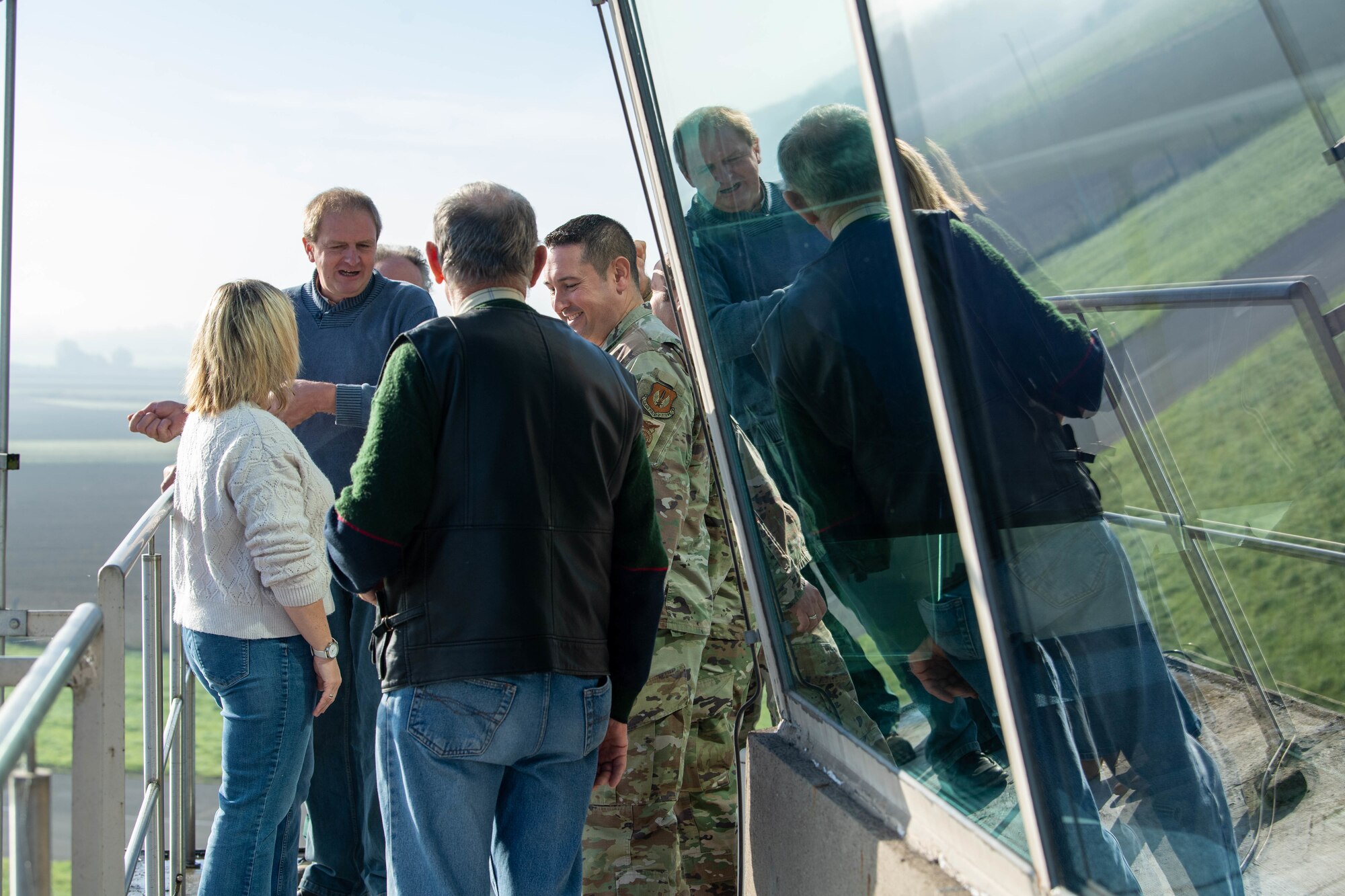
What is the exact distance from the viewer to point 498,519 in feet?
6.41

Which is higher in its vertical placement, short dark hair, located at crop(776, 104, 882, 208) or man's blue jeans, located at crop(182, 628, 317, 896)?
short dark hair, located at crop(776, 104, 882, 208)

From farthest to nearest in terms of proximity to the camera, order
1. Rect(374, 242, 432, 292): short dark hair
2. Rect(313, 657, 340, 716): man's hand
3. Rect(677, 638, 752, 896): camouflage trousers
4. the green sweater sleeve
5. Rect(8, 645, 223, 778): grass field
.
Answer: Rect(8, 645, 223, 778): grass field, Rect(374, 242, 432, 292): short dark hair, Rect(677, 638, 752, 896): camouflage trousers, Rect(313, 657, 340, 716): man's hand, the green sweater sleeve

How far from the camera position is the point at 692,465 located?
9.16ft

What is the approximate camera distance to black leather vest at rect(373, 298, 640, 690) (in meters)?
1.93

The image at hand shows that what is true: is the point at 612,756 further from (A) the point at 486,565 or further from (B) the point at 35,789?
(B) the point at 35,789

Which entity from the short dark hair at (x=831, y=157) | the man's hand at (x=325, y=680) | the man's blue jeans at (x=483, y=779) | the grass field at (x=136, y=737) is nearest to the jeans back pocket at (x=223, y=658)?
the man's hand at (x=325, y=680)

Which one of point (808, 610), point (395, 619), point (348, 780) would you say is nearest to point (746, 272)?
point (808, 610)

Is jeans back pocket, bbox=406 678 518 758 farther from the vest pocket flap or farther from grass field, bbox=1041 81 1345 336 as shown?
grass field, bbox=1041 81 1345 336

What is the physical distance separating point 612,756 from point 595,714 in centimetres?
25

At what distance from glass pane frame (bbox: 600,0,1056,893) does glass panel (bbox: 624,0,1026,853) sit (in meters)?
0.03

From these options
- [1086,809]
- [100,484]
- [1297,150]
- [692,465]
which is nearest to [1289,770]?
[1086,809]

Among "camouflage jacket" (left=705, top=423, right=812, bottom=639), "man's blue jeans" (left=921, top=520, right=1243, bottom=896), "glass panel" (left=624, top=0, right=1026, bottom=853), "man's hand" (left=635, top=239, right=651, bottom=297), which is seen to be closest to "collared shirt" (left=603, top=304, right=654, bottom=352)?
"man's hand" (left=635, top=239, right=651, bottom=297)

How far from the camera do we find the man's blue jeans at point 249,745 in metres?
2.50

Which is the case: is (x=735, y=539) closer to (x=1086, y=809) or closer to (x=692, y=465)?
(x=692, y=465)
